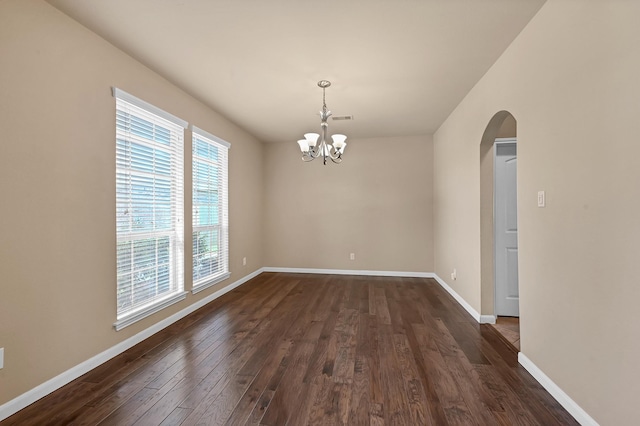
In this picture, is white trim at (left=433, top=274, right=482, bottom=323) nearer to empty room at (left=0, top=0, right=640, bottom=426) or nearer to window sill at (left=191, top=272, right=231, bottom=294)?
empty room at (left=0, top=0, right=640, bottom=426)

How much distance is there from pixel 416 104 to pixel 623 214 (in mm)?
2779

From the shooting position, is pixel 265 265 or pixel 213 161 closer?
pixel 213 161

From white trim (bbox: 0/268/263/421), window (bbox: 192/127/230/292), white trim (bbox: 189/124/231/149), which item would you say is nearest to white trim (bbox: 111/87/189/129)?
white trim (bbox: 189/124/231/149)

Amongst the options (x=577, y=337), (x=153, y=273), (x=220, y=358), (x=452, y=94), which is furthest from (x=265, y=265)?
(x=577, y=337)

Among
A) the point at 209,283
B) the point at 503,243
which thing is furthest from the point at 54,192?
the point at 503,243

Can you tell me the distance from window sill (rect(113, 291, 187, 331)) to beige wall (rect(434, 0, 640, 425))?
336cm

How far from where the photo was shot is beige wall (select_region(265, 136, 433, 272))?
5250mm

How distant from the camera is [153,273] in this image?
286 centimetres

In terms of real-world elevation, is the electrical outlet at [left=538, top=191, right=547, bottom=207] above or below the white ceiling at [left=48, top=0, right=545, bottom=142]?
below

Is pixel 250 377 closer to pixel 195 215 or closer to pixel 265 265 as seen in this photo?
pixel 195 215

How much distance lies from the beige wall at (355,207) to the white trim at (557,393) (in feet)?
10.2

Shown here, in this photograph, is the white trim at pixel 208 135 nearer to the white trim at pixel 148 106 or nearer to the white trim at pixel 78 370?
the white trim at pixel 148 106

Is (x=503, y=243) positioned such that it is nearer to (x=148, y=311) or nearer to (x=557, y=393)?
(x=557, y=393)

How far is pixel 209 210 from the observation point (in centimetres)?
393
